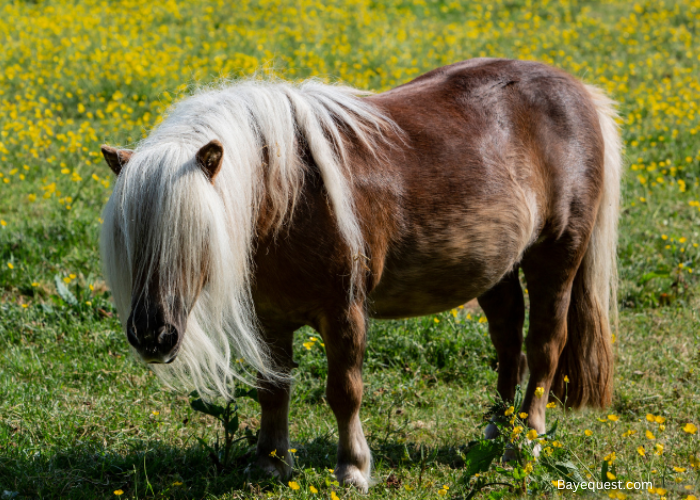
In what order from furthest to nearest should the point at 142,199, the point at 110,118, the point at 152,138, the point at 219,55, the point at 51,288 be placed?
1. the point at 219,55
2. the point at 110,118
3. the point at 51,288
4. the point at 152,138
5. the point at 142,199

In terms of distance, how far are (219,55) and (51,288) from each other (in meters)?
5.32

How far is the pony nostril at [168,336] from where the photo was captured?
2350mm

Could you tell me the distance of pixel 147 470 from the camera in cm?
315

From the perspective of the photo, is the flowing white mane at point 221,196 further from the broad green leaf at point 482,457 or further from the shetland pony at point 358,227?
the broad green leaf at point 482,457

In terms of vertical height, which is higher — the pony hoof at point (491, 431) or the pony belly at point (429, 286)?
the pony belly at point (429, 286)

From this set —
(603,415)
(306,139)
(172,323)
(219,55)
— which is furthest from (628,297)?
(219,55)

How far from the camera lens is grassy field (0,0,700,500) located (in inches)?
124

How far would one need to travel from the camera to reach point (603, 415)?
3.81 m

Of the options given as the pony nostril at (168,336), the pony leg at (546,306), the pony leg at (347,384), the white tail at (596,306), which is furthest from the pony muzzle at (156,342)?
the white tail at (596,306)

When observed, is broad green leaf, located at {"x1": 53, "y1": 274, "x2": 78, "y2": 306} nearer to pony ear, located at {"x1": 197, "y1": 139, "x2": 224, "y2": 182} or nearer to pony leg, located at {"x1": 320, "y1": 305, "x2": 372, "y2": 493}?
pony leg, located at {"x1": 320, "y1": 305, "x2": 372, "y2": 493}

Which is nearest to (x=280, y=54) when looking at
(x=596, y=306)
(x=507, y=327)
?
(x=507, y=327)

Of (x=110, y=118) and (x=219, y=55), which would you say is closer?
(x=110, y=118)

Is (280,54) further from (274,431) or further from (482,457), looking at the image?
(482,457)

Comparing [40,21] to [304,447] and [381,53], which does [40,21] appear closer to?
[381,53]
